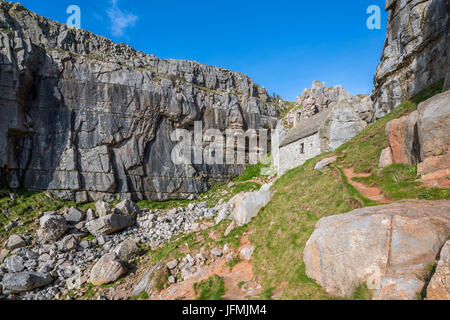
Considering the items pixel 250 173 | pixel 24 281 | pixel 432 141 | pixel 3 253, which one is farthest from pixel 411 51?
pixel 3 253

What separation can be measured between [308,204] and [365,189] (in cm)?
306

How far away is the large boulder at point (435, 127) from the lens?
8797 mm

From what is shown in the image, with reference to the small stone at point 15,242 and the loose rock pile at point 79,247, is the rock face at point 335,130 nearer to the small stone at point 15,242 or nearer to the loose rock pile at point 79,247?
the loose rock pile at point 79,247

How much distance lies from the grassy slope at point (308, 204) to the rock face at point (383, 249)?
506mm

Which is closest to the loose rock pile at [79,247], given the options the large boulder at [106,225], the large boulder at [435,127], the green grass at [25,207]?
the large boulder at [106,225]

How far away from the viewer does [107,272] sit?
16484mm

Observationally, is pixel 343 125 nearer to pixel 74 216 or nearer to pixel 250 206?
pixel 250 206

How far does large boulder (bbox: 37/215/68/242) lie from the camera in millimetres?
22719

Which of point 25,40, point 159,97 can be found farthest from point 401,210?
point 25,40

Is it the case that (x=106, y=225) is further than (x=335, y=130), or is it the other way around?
(x=106, y=225)

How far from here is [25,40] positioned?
31188 mm

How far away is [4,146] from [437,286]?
138ft

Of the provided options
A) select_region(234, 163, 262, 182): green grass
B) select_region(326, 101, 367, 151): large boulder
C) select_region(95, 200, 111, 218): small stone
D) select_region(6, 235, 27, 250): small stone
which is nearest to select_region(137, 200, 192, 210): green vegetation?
select_region(95, 200, 111, 218): small stone
